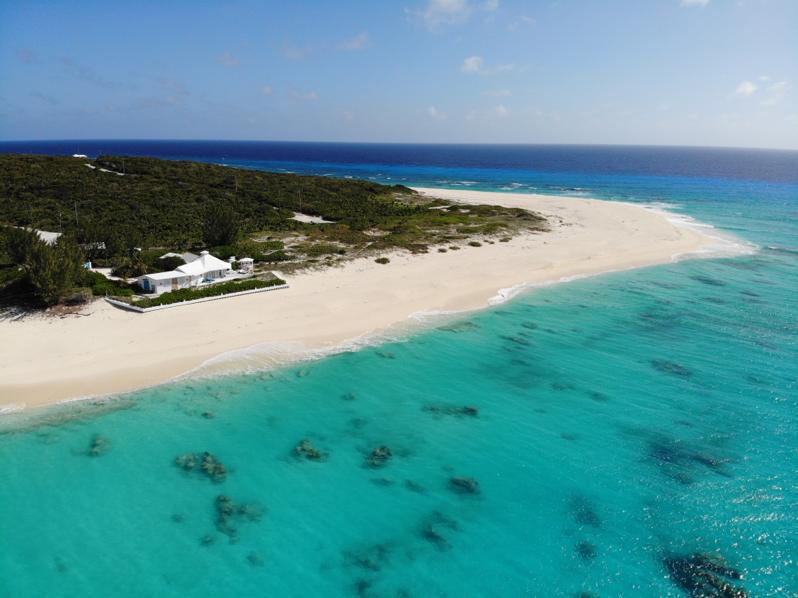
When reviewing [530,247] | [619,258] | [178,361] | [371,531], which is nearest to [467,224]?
[530,247]

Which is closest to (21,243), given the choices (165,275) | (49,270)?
(49,270)

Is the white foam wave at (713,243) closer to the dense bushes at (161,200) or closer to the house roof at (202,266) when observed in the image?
the dense bushes at (161,200)

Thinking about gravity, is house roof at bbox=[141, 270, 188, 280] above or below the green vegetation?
below

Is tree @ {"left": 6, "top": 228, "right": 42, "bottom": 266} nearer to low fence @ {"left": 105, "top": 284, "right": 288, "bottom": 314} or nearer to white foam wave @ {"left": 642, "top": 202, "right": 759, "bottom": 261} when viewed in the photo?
low fence @ {"left": 105, "top": 284, "right": 288, "bottom": 314}

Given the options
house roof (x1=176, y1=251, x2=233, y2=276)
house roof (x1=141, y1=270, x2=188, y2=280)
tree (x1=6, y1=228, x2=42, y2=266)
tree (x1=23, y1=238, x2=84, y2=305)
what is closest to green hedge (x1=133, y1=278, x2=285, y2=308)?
house roof (x1=141, y1=270, x2=188, y2=280)

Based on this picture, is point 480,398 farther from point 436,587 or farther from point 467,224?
point 467,224

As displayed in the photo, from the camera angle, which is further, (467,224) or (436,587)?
(467,224)

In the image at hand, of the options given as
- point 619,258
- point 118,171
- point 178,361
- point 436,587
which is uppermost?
point 118,171
